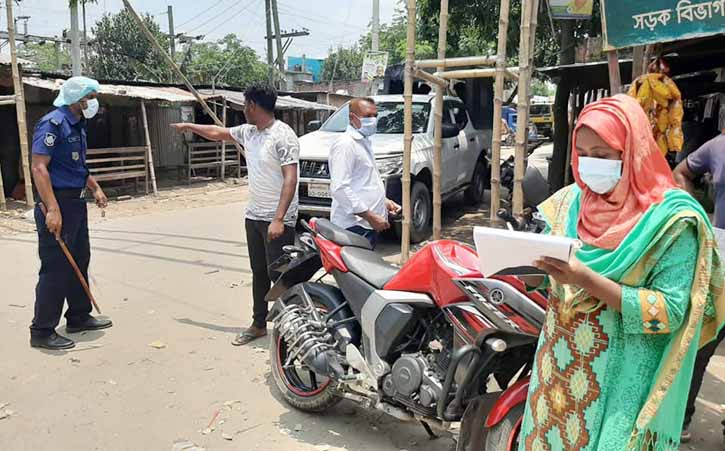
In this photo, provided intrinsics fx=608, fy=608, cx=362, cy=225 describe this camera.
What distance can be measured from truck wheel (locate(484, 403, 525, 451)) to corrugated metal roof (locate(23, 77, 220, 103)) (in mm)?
11935

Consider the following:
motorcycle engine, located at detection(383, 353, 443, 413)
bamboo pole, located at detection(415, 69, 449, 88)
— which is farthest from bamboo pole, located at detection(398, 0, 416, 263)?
motorcycle engine, located at detection(383, 353, 443, 413)

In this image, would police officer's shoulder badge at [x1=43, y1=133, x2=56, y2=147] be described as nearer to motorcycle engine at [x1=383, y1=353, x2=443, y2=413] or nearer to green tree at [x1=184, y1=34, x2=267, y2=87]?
motorcycle engine at [x1=383, y1=353, x2=443, y2=413]

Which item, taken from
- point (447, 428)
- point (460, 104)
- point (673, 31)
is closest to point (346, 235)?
point (447, 428)

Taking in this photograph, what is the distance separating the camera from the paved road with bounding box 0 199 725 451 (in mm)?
3291

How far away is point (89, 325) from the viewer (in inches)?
194

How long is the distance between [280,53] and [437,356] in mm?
25656

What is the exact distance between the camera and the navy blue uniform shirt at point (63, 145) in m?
4.34

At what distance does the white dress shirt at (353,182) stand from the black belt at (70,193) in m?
1.98

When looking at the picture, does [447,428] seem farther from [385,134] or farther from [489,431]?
[385,134]

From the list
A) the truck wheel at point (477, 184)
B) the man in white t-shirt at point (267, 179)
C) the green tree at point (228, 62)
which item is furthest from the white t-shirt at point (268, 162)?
the green tree at point (228, 62)

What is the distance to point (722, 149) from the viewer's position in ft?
10.7

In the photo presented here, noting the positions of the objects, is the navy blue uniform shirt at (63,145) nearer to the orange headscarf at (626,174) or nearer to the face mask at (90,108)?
the face mask at (90,108)

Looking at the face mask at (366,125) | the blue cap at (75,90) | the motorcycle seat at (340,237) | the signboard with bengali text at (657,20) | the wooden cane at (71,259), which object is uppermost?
the signboard with bengali text at (657,20)

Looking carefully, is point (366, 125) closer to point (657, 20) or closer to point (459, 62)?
point (459, 62)
